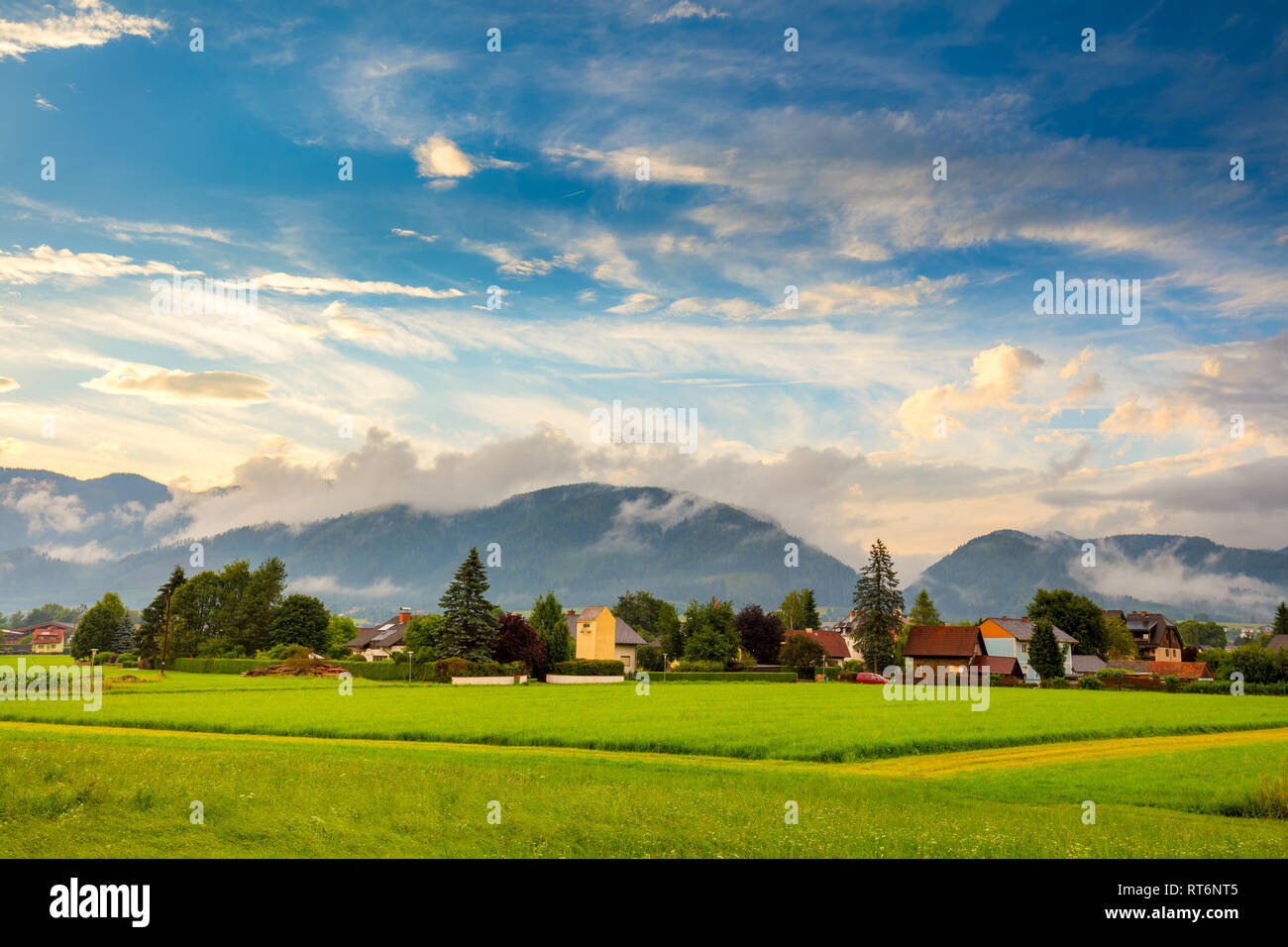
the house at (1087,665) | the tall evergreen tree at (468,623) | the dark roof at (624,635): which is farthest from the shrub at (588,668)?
the house at (1087,665)

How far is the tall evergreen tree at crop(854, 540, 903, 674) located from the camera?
12144cm

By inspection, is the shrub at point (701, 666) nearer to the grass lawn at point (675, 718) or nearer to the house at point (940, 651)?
the house at point (940, 651)

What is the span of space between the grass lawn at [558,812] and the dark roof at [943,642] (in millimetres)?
94547

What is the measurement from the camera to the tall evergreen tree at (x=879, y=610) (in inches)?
4781

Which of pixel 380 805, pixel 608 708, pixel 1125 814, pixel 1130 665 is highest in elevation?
pixel 380 805

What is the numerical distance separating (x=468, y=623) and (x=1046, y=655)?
73354mm

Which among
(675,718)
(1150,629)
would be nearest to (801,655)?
(675,718)

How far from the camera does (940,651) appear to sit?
4616 inches

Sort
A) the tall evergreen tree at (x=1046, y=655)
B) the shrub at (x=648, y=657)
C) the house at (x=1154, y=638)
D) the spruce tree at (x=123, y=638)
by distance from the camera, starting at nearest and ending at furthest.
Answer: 1. the tall evergreen tree at (x=1046, y=655)
2. the shrub at (x=648, y=657)
3. the spruce tree at (x=123, y=638)
4. the house at (x=1154, y=638)

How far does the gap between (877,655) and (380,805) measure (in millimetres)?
113583

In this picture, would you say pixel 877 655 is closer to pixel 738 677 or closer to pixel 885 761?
pixel 738 677

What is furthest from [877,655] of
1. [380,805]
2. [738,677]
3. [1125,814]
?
[380,805]

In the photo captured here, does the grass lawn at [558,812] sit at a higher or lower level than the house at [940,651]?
higher

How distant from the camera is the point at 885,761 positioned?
32312 millimetres
